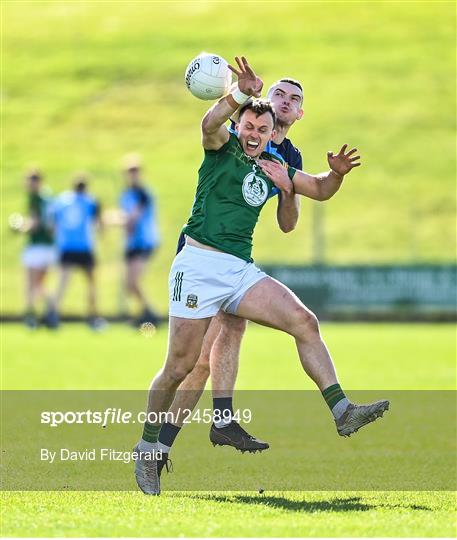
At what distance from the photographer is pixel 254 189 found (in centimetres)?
857

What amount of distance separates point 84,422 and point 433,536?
5.20 meters

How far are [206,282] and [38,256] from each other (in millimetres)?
16545

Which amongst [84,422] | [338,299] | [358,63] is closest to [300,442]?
[84,422]

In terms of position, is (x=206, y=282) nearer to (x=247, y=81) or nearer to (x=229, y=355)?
(x=229, y=355)

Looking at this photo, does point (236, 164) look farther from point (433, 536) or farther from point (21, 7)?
point (21, 7)

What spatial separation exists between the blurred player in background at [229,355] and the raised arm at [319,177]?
0.43 feet

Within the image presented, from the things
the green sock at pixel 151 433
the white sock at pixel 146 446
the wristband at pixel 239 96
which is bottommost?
the white sock at pixel 146 446

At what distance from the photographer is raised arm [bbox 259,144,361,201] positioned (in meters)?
8.70

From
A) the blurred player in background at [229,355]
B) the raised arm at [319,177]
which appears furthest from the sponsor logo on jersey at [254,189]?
the blurred player in background at [229,355]

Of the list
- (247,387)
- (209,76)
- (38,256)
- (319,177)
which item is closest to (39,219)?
(38,256)

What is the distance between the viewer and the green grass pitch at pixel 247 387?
6918 mm

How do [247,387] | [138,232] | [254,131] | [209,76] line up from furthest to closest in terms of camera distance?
[138,232] → [247,387] → [254,131] → [209,76]

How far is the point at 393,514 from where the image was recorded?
7453 millimetres

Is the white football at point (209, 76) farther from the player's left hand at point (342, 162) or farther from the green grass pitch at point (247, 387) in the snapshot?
the green grass pitch at point (247, 387)
